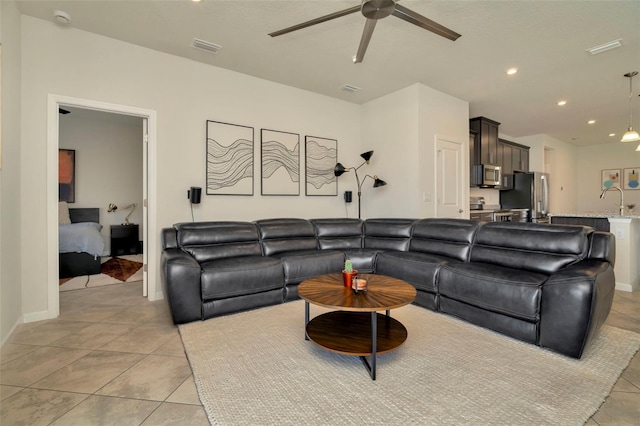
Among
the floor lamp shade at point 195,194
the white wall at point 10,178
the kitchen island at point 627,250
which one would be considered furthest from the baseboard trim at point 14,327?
the kitchen island at point 627,250

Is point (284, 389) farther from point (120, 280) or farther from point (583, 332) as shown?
point (120, 280)

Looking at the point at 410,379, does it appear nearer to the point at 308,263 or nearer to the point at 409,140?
the point at 308,263

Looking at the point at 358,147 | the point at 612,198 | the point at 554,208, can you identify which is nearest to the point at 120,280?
the point at 358,147

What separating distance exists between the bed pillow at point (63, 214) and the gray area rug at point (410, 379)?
4.56 meters

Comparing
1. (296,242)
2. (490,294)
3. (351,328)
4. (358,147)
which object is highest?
(358,147)

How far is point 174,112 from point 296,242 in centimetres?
216

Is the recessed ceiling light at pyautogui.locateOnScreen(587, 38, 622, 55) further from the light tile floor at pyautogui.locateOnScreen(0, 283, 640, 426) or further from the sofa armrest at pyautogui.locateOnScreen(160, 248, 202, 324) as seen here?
the sofa armrest at pyautogui.locateOnScreen(160, 248, 202, 324)

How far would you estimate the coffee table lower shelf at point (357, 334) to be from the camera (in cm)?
174

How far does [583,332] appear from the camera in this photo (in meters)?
1.89

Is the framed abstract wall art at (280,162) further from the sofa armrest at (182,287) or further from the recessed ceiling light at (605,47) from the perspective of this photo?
the recessed ceiling light at (605,47)

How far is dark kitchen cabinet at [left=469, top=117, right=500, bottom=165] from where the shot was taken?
5578 millimetres

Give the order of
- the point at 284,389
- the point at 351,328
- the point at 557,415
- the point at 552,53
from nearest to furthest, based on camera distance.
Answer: the point at 557,415
the point at 284,389
the point at 351,328
the point at 552,53

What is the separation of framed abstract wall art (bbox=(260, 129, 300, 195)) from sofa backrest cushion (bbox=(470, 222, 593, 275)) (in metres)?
2.62

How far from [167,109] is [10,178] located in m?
1.59
